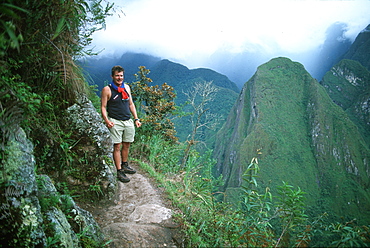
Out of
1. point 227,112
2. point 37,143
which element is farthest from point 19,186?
point 227,112

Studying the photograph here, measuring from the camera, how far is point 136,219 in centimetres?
277

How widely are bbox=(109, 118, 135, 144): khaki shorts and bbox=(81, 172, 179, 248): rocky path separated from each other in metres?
0.85

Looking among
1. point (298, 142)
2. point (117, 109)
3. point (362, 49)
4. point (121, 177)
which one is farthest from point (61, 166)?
point (362, 49)

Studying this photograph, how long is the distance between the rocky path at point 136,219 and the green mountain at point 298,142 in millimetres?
69477

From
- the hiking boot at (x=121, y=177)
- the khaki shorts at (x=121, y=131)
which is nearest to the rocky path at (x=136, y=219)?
the hiking boot at (x=121, y=177)

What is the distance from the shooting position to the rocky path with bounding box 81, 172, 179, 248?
89.5 inches

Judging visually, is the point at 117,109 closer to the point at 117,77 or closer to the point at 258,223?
the point at 117,77

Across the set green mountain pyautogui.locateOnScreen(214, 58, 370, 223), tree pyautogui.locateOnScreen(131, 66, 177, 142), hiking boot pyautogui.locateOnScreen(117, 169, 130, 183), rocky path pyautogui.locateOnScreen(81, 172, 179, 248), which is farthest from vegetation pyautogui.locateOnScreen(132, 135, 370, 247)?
green mountain pyautogui.locateOnScreen(214, 58, 370, 223)

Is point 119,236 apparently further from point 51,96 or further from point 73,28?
point 73,28

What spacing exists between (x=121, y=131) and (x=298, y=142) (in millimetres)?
97722

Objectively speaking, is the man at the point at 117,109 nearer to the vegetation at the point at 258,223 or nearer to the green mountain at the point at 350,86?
the vegetation at the point at 258,223

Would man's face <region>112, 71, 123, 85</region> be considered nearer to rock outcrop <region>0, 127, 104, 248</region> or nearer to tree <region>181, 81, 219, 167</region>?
rock outcrop <region>0, 127, 104, 248</region>

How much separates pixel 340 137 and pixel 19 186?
110 meters

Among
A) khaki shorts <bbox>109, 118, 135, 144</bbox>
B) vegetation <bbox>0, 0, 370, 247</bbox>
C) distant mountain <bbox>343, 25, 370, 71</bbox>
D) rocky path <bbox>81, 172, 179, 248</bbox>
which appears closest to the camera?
vegetation <bbox>0, 0, 370, 247</bbox>
